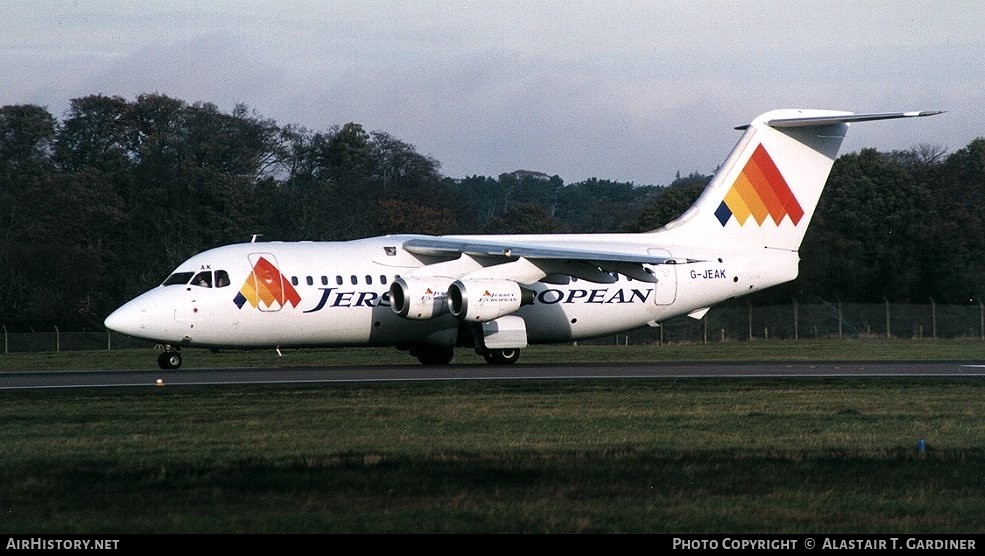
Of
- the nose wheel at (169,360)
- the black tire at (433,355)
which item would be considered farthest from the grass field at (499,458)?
the black tire at (433,355)

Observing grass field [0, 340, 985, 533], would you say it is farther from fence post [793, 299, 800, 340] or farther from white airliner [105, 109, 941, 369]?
fence post [793, 299, 800, 340]

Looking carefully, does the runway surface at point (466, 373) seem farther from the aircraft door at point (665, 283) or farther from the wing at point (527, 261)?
the aircraft door at point (665, 283)

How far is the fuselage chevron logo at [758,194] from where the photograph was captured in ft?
117

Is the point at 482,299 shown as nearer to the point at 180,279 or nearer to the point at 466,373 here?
the point at 466,373

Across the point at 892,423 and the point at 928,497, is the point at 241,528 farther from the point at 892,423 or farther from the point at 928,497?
the point at 892,423

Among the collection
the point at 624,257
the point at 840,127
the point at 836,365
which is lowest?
the point at 836,365

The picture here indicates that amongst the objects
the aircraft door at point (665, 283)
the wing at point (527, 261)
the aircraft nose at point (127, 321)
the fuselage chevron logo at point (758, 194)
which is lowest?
the aircraft nose at point (127, 321)

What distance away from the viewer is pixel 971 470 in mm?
14141

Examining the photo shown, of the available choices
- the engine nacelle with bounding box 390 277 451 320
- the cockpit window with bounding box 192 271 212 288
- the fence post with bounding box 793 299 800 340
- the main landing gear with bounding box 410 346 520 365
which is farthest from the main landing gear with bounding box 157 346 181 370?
the fence post with bounding box 793 299 800 340

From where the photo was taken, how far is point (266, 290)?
1228 inches

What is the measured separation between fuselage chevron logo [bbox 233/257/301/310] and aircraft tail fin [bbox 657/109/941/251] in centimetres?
1004

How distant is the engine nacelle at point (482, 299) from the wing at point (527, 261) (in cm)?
67
